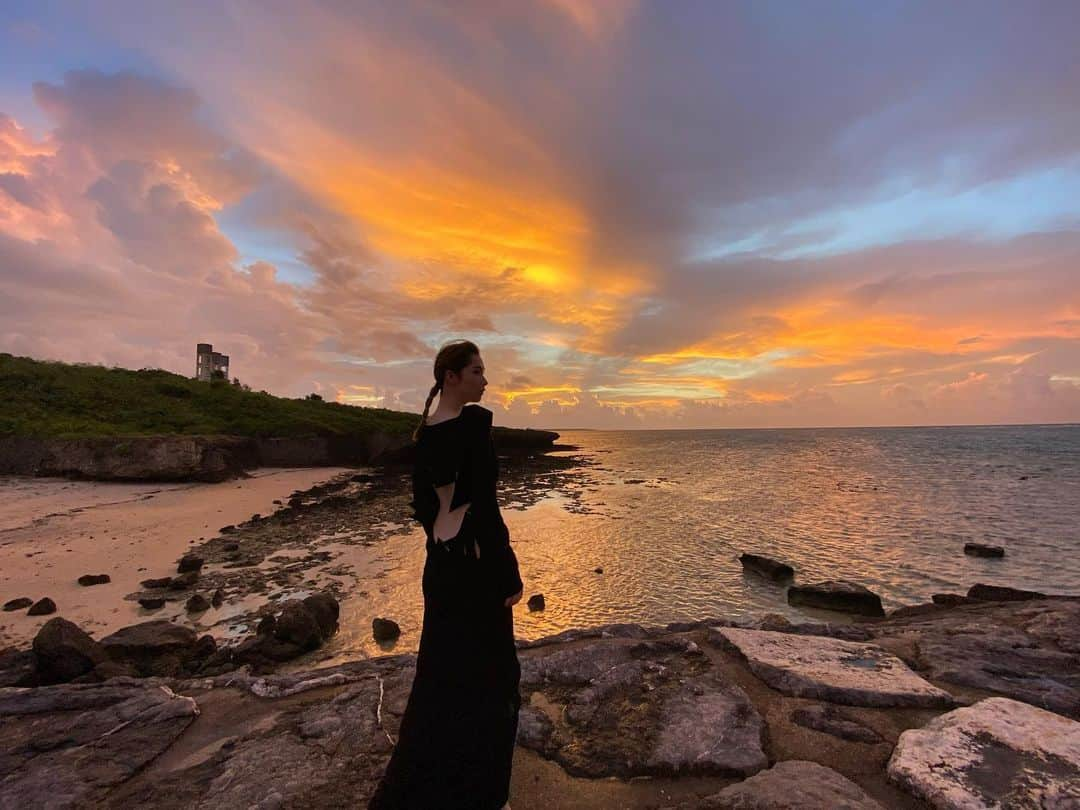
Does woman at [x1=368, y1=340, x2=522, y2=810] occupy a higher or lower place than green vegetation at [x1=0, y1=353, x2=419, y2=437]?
lower

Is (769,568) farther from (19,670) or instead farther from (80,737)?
(19,670)

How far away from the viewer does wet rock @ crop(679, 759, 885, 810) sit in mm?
2889

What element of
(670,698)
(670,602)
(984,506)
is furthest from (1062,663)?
(984,506)

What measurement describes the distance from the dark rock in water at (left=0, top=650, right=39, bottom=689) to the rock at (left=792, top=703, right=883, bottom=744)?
8219mm

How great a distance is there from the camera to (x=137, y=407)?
35156mm

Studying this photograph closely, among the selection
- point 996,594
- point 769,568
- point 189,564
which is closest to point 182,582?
point 189,564

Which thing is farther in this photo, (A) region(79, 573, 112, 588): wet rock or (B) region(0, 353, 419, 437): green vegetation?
(B) region(0, 353, 419, 437): green vegetation

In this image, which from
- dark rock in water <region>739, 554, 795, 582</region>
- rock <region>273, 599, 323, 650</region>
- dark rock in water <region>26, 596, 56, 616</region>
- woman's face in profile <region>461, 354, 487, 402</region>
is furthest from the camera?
dark rock in water <region>739, 554, 795, 582</region>

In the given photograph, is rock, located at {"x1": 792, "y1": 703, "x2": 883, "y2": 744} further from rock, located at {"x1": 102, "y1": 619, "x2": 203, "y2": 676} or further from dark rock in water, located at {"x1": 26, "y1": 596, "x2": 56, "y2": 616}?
dark rock in water, located at {"x1": 26, "y1": 596, "x2": 56, "y2": 616}

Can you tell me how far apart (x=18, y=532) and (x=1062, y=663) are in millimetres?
22407

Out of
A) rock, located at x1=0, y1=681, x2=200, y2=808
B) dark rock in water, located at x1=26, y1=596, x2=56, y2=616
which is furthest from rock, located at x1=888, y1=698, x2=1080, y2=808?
dark rock in water, located at x1=26, y1=596, x2=56, y2=616

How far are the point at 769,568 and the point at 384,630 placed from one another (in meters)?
10.8

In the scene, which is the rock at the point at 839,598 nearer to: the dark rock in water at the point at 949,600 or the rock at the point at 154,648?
the dark rock in water at the point at 949,600

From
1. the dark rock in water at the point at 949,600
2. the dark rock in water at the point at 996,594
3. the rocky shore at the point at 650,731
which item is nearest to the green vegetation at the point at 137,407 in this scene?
the rocky shore at the point at 650,731
